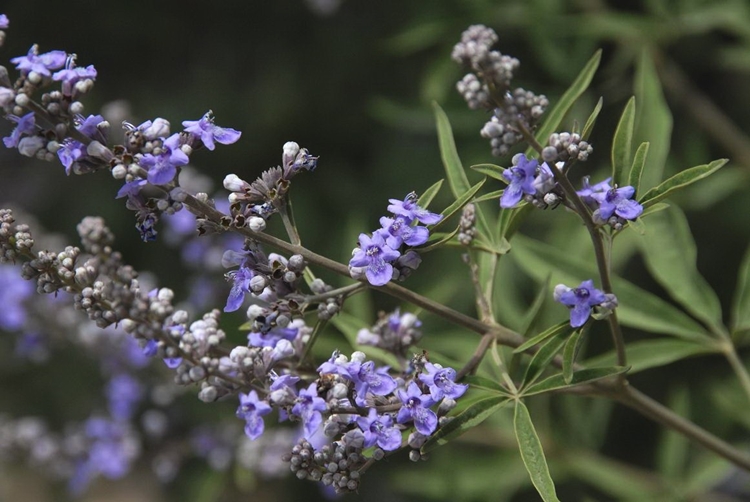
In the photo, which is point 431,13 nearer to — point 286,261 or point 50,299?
point 50,299

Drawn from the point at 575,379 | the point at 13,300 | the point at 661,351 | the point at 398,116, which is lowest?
the point at 575,379

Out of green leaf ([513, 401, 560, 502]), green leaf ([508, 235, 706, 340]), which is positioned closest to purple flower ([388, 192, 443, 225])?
green leaf ([513, 401, 560, 502])

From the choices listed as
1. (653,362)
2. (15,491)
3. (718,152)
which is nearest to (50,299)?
(653,362)

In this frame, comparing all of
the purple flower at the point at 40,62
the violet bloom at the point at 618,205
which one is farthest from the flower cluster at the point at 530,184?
the purple flower at the point at 40,62

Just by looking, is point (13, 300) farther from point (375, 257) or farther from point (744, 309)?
point (744, 309)

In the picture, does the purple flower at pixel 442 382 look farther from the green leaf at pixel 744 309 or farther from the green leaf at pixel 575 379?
the green leaf at pixel 744 309

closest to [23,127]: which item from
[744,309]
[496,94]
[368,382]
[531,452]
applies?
[368,382]
